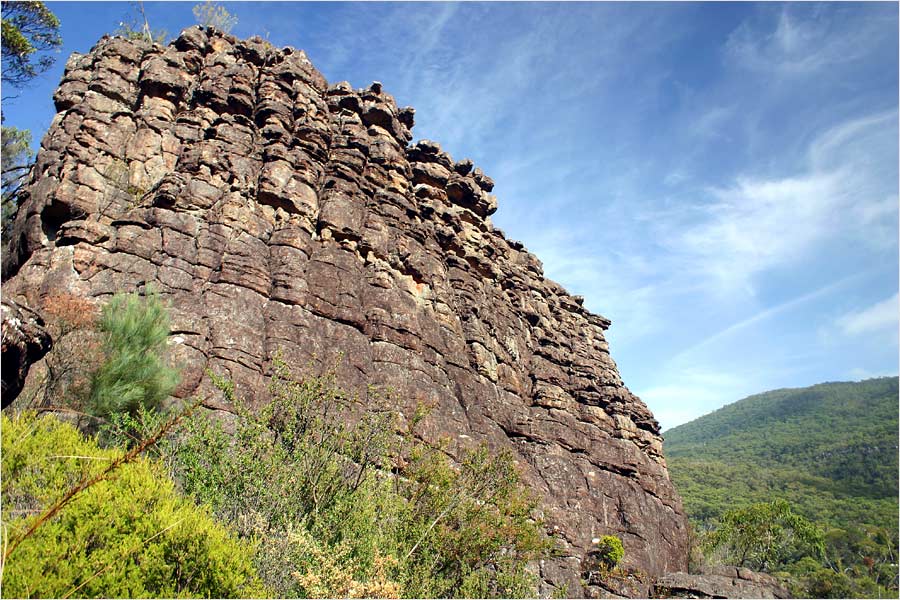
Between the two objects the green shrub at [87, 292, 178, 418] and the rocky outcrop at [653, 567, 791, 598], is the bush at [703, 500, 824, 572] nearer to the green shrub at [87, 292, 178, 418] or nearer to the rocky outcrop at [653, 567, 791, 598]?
the rocky outcrop at [653, 567, 791, 598]

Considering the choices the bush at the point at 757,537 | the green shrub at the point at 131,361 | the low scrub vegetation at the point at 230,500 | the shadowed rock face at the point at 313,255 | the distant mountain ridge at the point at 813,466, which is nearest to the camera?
the low scrub vegetation at the point at 230,500

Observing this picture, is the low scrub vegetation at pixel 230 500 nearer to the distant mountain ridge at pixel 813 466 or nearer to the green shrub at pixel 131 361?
the green shrub at pixel 131 361

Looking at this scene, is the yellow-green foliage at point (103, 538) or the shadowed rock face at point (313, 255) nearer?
the yellow-green foliage at point (103, 538)

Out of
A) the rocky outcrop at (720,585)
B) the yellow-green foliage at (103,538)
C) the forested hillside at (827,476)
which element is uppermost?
the forested hillside at (827,476)

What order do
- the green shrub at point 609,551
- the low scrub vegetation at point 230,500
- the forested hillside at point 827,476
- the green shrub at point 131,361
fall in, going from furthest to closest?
the forested hillside at point 827,476
the green shrub at point 609,551
the green shrub at point 131,361
the low scrub vegetation at point 230,500

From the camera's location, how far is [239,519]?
40.5 feet

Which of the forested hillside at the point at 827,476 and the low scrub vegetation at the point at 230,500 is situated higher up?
the forested hillside at the point at 827,476

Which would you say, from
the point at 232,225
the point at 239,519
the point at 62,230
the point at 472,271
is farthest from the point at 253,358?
the point at 472,271

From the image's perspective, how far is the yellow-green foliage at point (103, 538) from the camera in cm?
707

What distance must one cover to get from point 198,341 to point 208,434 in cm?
968

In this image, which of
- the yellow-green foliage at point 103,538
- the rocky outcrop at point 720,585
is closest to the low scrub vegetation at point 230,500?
the yellow-green foliage at point 103,538

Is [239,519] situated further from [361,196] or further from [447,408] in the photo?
[361,196]

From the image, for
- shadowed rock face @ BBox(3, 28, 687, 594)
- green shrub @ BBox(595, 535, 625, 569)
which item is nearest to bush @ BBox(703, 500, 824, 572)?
shadowed rock face @ BBox(3, 28, 687, 594)

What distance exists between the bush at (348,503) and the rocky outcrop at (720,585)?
21.4m
